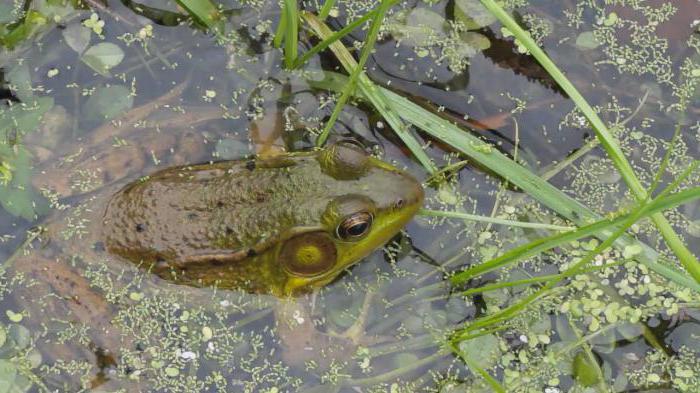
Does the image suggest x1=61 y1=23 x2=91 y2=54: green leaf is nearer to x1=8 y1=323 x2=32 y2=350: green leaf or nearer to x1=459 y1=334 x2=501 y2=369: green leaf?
x1=8 y1=323 x2=32 y2=350: green leaf

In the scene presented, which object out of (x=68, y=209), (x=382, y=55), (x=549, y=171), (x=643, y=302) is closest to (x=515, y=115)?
(x=549, y=171)

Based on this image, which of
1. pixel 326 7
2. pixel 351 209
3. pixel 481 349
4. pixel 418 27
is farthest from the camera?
pixel 418 27

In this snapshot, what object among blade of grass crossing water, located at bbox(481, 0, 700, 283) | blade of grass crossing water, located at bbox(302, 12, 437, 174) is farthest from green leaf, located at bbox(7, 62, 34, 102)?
blade of grass crossing water, located at bbox(481, 0, 700, 283)

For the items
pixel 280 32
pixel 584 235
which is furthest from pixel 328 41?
pixel 584 235

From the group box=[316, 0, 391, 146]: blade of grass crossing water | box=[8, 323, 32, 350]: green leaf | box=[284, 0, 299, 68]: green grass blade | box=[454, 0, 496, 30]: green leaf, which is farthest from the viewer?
box=[454, 0, 496, 30]: green leaf

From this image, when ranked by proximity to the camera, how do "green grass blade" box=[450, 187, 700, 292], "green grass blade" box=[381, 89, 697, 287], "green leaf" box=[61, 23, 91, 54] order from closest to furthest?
"green grass blade" box=[450, 187, 700, 292], "green grass blade" box=[381, 89, 697, 287], "green leaf" box=[61, 23, 91, 54]

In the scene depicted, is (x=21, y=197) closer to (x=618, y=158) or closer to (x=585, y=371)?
(x=618, y=158)

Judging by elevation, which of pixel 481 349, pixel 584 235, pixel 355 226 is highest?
pixel 584 235
